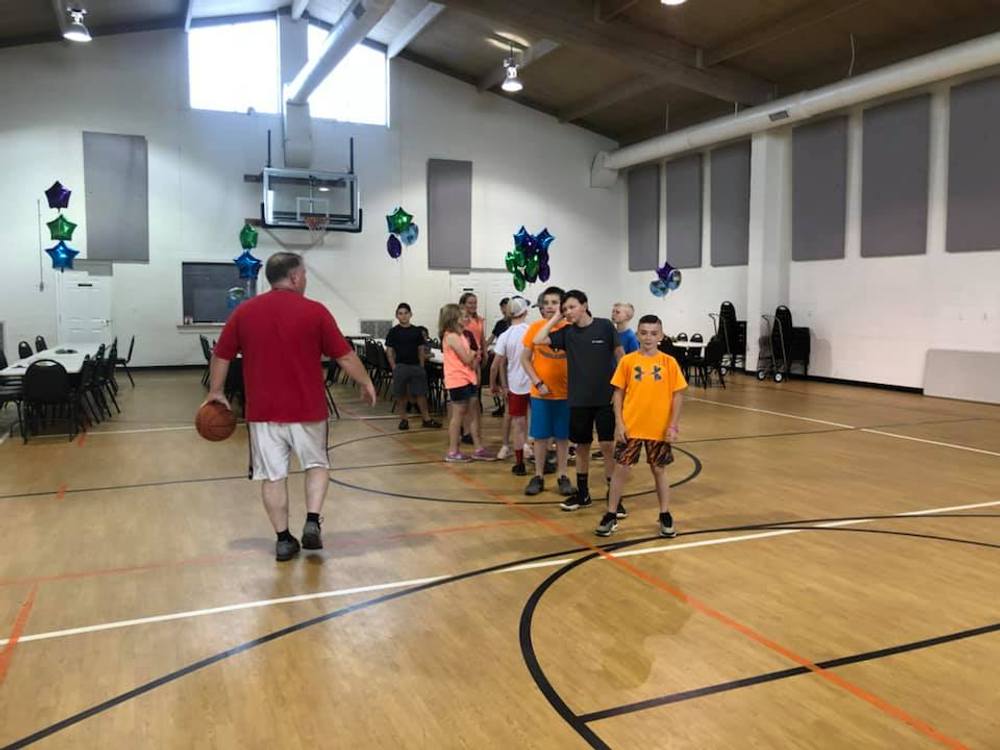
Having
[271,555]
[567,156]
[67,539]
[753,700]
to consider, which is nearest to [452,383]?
[271,555]

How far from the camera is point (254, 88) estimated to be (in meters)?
15.9

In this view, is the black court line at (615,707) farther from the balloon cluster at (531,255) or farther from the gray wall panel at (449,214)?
the gray wall panel at (449,214)

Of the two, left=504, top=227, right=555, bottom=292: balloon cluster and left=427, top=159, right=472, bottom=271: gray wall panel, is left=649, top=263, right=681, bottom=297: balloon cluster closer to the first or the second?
left=504, top=227, right=555, bottom=292: balloon cluster

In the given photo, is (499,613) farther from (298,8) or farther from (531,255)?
(298,8)

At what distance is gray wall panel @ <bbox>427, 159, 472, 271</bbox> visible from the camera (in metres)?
17.2

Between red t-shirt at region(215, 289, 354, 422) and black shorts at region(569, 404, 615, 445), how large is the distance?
60.9 inches

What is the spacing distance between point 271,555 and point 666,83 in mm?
13316

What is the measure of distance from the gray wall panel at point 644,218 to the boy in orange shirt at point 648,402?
46.3 feet

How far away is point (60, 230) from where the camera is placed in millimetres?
12977

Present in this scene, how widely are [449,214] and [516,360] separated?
11.9 m

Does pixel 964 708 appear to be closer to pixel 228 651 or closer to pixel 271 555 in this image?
pixel 228 651

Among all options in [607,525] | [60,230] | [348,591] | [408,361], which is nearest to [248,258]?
[60,230]

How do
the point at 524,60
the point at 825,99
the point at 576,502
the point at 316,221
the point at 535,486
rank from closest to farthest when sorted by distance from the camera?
the point at 576,502, the point at 535,486, the point at 825,99, the point at 524,60, the point at 316,221

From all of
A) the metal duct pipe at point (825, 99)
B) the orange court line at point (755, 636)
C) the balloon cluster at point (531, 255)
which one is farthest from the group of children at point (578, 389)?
the metal duct pipe at point (825, 99)
